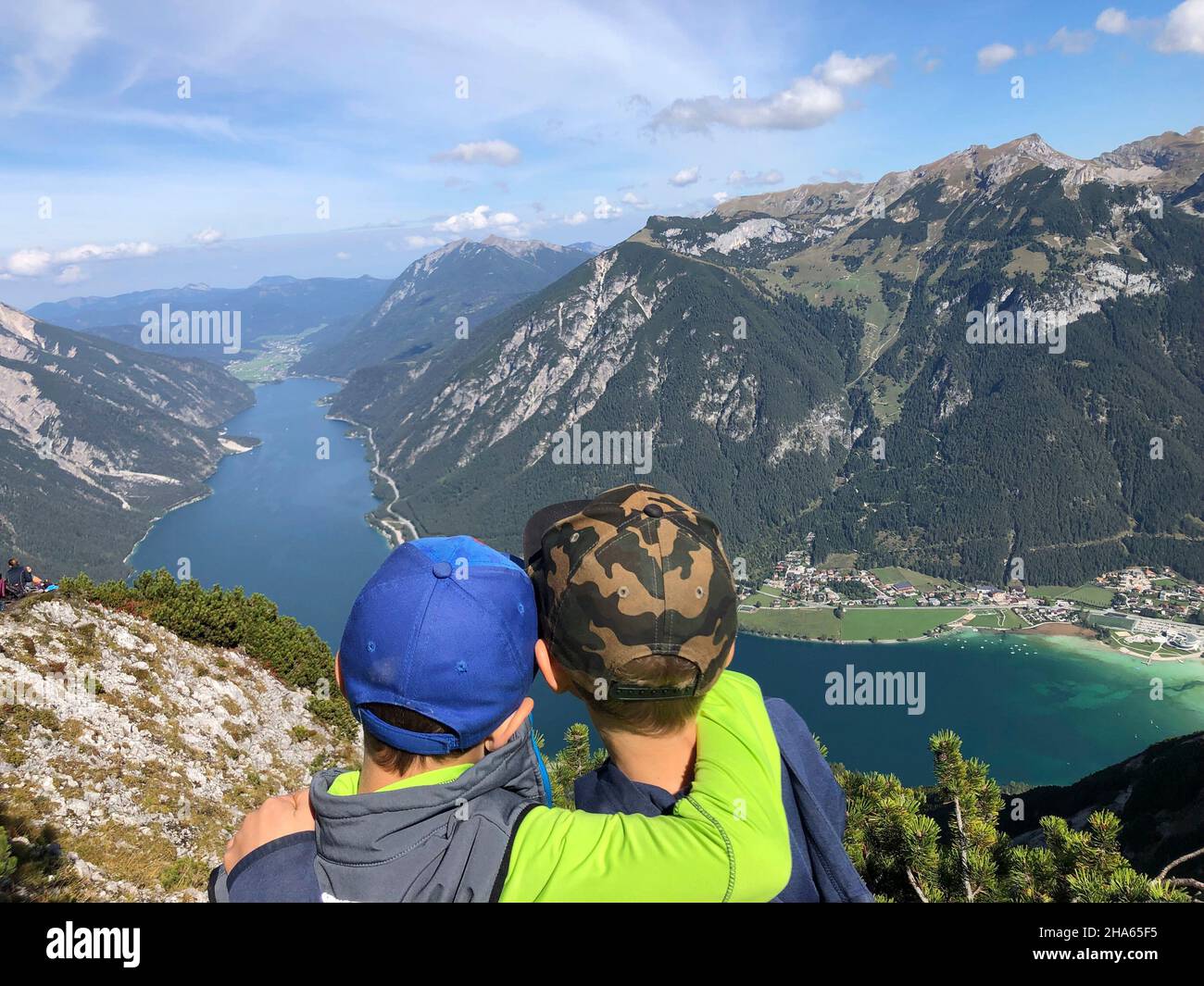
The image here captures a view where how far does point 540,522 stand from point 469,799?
124 cm

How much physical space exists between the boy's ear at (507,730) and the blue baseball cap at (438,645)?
0.25 feet

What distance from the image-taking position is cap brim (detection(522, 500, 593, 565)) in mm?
2981

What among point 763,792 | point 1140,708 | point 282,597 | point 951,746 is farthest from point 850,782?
point 282,597

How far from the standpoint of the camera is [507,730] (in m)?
2.83

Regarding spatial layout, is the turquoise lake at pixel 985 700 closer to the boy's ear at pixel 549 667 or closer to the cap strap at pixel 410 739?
the boy's ear at pixel 549 667

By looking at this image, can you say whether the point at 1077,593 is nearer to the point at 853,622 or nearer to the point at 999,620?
the point at 999,620

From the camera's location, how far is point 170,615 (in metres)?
15.0

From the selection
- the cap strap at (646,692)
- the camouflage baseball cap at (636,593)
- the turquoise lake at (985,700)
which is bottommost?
the turquoise lake at (985,700)

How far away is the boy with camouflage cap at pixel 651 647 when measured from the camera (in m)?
2.60

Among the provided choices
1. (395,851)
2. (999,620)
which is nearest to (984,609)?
(999,620)

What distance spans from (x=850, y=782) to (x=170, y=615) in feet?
48.1

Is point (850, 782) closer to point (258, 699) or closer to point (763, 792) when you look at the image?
point (763, 792)

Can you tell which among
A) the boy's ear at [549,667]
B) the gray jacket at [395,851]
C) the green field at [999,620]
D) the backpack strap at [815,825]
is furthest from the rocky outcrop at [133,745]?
the green field at [999,620]
